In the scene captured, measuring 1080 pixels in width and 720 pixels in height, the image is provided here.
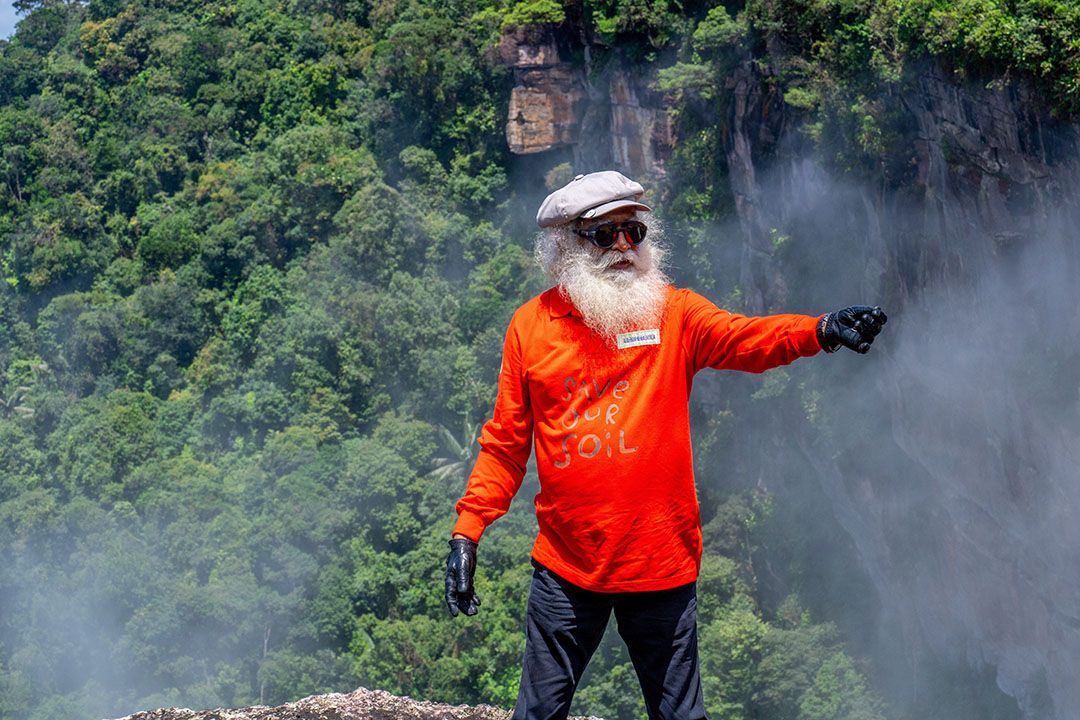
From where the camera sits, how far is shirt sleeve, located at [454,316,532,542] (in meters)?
5.49

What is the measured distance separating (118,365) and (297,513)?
635 inches

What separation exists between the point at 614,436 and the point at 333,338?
44935 millimetres

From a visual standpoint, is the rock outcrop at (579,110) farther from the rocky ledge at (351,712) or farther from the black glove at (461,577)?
the black glove at (461,577)

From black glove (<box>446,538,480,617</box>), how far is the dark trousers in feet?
0.78

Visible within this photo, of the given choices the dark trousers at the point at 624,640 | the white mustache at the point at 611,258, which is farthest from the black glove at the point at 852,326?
the dark trousers at the point at 624,640

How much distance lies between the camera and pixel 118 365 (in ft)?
188

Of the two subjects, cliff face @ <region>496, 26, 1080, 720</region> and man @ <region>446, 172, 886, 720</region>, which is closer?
man @ <region>446, 172, 886, 720</region>

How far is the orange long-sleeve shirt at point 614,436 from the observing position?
5.32m

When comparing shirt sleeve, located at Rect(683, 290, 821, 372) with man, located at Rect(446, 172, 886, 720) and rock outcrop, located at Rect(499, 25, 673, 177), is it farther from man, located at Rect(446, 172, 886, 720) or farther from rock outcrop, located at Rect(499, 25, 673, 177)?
rock outcrop, located at Rect(499, 25, 673, 177)

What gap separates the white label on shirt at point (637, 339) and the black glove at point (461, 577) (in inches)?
37.6

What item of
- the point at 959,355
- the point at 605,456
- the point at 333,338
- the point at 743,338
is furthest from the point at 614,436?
the point at 333,338

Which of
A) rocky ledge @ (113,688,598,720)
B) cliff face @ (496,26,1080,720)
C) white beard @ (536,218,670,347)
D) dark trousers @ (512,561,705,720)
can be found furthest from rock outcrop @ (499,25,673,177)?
dark trousers @ (512,561,705,720)

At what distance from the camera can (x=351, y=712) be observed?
309 inches

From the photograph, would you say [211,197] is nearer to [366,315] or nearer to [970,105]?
[366,315]
